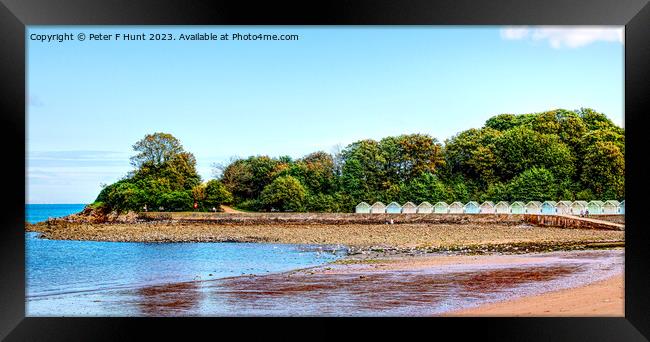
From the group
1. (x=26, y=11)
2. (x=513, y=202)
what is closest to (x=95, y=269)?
(x=26, y=11)

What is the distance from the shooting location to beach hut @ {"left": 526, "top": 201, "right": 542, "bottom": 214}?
17.2 metres

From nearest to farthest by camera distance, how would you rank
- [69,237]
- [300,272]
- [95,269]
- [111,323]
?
[111,323] < [300,272] < [95,269] < [69,237]

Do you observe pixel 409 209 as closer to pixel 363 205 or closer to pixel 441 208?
pixel 441 208

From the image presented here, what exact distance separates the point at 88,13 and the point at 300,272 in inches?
218

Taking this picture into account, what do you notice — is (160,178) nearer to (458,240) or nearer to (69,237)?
(69,237)

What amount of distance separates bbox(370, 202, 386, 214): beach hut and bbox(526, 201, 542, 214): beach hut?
372 cm

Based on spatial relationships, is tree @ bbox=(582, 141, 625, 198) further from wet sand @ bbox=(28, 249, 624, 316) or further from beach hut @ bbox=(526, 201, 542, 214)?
wet sand @ bbox=(28, 249, 624, 316)

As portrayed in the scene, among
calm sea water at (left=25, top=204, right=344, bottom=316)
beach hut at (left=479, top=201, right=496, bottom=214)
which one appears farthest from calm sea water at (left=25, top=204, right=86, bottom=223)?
beach hut at (left=479, top=201, right=496, bottom=214)

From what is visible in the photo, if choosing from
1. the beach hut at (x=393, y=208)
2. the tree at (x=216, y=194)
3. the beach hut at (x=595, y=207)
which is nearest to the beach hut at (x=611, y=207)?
the beach hut at (x=595, y=207)

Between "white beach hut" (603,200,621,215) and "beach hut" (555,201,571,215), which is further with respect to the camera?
"beach hut" (555,201,571,215)

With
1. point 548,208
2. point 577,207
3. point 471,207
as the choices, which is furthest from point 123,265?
point 577,207

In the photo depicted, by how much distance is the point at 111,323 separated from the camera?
571cm

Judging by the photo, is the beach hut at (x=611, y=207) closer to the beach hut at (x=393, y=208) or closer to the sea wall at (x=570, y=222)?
the sea wall at (x=570, y=222)

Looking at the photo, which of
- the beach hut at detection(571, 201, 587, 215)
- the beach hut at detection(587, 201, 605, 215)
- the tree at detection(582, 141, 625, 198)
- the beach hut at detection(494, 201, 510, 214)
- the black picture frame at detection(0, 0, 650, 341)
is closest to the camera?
the black picture frame at detection(0, 0, 650, 341)
